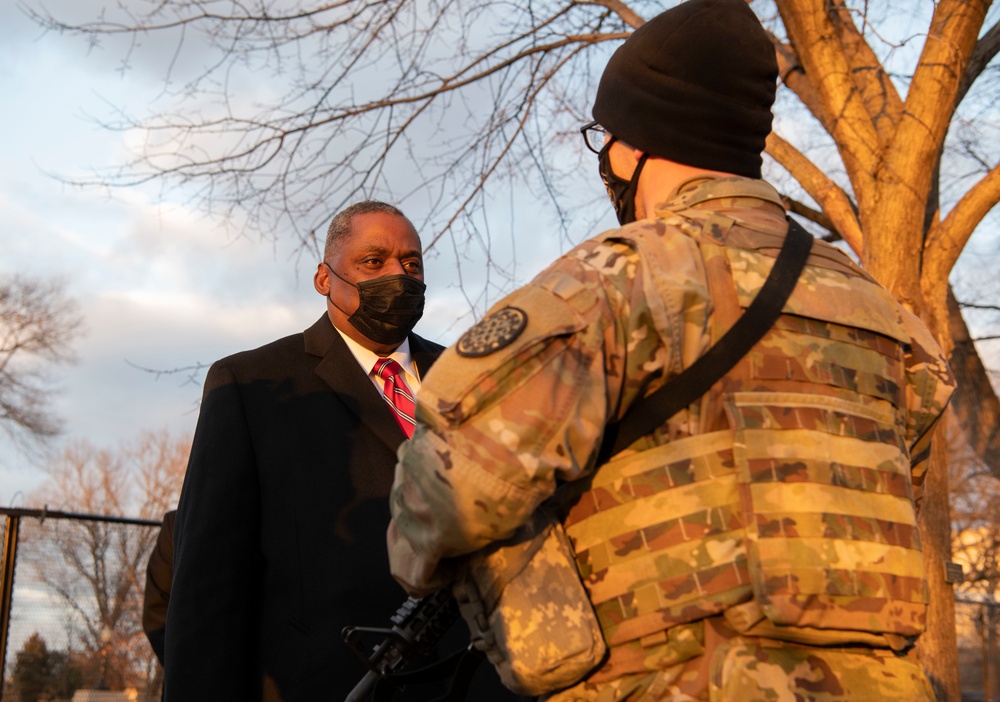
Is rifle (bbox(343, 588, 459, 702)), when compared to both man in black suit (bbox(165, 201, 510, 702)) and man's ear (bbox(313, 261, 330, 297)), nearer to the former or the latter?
man in black suit (bbox(165, 201, 510, 702))

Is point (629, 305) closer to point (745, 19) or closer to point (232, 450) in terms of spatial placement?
point (745, 19)

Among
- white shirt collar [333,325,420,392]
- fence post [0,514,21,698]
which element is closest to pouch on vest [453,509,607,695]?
white shirt collar [333,325,420,392]

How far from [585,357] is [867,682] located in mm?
738

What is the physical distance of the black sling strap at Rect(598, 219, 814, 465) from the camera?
6.23 ft

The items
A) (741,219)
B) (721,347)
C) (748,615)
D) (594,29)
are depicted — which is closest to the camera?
(748,615)

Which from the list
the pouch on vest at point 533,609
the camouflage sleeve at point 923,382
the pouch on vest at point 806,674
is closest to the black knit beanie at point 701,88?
the camouflage sleeve at point 923,382

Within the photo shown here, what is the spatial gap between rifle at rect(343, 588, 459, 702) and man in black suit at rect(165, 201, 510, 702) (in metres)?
0.73

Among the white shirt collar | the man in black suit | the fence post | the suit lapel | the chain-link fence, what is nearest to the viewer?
the man in black suit

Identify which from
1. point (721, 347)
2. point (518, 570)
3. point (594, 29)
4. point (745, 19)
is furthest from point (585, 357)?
point (594, 29)

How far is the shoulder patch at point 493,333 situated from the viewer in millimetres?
1797

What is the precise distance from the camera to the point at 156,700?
6.74 m

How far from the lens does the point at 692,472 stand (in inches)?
73.4

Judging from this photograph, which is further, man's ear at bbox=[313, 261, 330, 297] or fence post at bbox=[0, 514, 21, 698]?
fence post at bbox=[0, 514, 21, 698]

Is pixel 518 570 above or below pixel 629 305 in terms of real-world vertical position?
below
